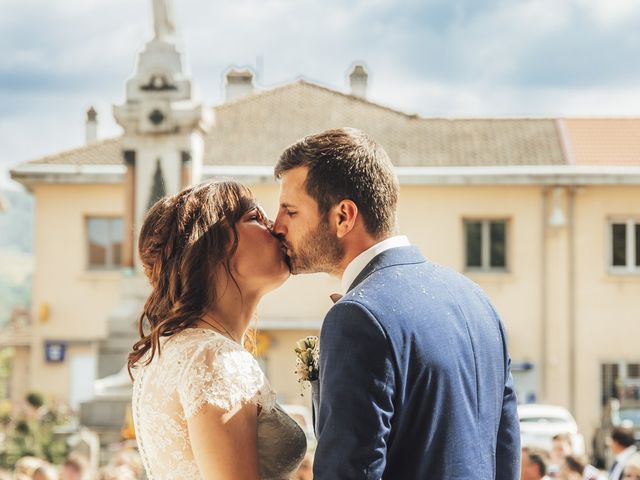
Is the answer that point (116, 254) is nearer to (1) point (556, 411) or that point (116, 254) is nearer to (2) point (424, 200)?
(2) point (424, 200)

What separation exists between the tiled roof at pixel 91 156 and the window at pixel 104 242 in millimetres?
1384

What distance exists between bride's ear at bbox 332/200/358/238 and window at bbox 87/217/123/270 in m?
26.8

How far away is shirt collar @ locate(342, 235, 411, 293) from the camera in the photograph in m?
3.27

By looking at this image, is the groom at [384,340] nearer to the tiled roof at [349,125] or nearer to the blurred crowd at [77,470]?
the blurred crowd at [77,470]

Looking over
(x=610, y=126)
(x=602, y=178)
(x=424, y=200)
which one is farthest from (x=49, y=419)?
(x=610, y=126)

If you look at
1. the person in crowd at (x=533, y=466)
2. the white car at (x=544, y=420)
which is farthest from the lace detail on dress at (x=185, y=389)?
the white car at (x=544, y=420)

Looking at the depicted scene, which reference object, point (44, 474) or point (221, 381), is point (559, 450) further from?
point (221, 381)

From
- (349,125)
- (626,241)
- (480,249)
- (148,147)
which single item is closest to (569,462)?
(148,147)

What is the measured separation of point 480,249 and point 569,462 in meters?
19.0

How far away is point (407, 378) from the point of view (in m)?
3.05

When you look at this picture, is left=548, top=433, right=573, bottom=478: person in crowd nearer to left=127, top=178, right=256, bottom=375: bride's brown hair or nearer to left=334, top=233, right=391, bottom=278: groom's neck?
left=127, top=178, right=256, bottom=375: bride's brown hair

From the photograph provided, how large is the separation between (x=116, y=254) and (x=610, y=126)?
12705 millimetres

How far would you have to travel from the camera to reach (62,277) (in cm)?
3020

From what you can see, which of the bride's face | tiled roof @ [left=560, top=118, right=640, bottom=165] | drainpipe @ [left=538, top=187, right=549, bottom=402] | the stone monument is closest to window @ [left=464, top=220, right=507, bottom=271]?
drainpipe @ [left=538, top=187, right=549, bottom=402]
